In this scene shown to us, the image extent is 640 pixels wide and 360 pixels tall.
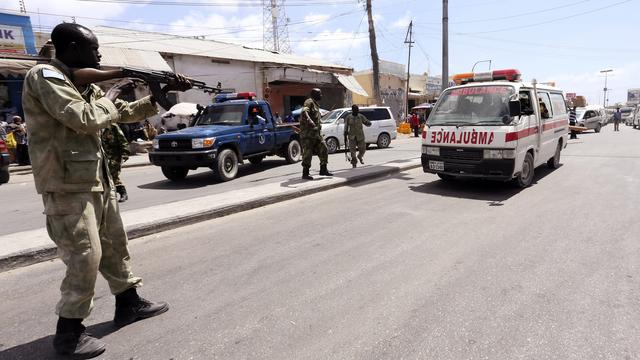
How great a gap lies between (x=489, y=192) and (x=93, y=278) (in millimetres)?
6694

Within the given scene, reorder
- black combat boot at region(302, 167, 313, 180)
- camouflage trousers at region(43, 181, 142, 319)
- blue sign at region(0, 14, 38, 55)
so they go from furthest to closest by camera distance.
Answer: blue sign at region(0, 14, 38, 55) → black combat boot at region(302, 167, 313, 180) → camouflage trousers at region(43, 181, 142, 319)

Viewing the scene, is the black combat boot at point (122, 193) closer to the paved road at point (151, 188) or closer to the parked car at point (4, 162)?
the paved road at point (151, 188)

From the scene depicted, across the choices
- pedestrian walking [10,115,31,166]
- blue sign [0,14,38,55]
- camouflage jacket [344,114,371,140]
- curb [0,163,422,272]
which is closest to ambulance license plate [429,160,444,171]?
curb [0,163,422,272]

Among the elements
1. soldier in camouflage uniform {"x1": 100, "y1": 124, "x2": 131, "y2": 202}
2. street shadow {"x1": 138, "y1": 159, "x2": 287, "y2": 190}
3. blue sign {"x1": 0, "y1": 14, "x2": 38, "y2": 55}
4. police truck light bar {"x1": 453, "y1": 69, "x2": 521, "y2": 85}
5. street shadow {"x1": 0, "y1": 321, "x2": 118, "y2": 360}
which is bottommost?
street shadow {"x1": 0, "y1": 321, "x2": 118, "y2": 360}

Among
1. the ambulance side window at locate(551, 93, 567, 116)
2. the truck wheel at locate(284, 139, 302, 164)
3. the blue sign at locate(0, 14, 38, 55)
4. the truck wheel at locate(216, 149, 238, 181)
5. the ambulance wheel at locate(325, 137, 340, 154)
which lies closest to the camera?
the truck wheel at locate(216, 149, 238, 181)

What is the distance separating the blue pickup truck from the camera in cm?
907

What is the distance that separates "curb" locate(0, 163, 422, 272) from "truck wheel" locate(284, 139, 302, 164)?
11.3 ft

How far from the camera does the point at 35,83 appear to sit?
2.34m

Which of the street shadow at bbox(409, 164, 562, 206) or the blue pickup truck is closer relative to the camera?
the street shadow at bbox(409, 164, 562, 206)

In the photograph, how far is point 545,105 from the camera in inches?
344

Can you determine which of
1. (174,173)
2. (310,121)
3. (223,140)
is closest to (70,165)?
(310,121)

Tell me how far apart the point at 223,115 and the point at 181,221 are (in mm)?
5137

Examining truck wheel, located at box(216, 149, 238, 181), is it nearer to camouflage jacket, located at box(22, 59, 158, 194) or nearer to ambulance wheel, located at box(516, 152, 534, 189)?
ambulance wheel, located at box(516, 152, 534, 189)

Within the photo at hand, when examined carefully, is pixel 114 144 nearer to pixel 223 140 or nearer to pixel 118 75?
pixel 223 140
